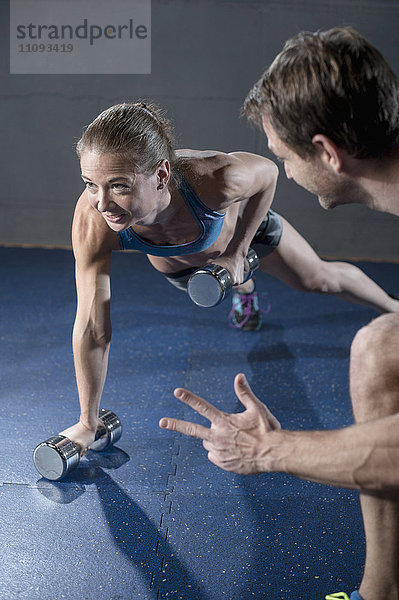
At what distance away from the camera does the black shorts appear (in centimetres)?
231

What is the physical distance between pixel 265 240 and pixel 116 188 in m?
0.84

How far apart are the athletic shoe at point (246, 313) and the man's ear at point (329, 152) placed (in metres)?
1.99

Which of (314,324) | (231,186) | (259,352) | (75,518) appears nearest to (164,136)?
(231,186)

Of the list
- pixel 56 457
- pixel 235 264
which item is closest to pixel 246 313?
pixel 235 264

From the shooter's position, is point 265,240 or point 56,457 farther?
point 265,240

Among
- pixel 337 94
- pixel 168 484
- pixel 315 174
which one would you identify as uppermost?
pixel 337 94

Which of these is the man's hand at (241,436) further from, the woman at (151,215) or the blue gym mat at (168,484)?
the woman at (151,215)

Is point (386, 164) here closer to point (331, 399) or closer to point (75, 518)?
point (75, 518)

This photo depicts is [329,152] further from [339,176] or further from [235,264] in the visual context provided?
[235,264]

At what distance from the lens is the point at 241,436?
3.61 ft

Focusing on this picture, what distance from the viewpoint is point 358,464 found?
3.18 ft

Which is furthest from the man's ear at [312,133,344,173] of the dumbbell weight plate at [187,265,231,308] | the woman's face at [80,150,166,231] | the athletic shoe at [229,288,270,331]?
the athletic shoe at [229,288,270,331]

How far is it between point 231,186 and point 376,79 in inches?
35.0

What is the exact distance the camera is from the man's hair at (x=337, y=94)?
3.51ft
